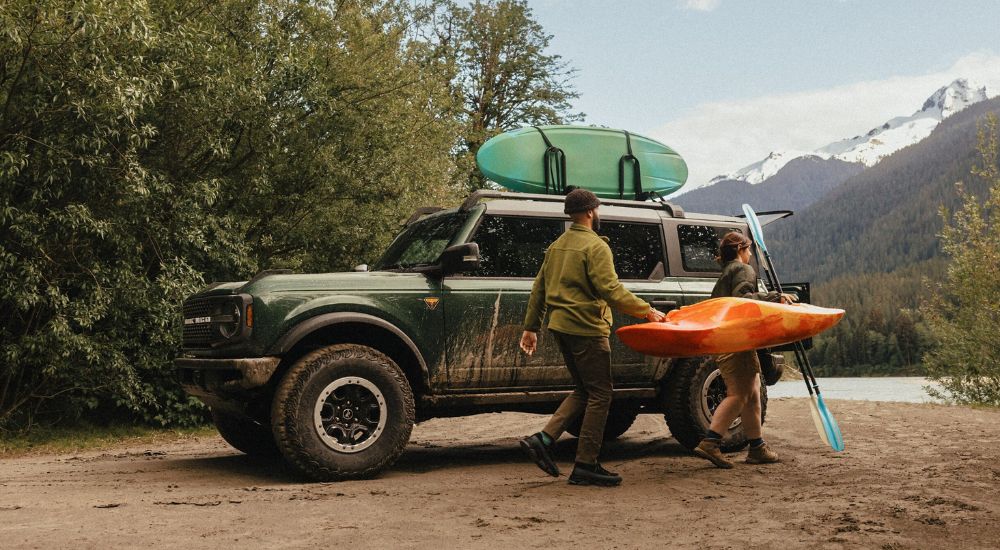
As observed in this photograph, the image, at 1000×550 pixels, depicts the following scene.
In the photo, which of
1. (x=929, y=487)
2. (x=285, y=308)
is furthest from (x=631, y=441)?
(x=285, y=308)

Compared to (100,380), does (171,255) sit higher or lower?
higher

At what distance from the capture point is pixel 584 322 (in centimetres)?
603

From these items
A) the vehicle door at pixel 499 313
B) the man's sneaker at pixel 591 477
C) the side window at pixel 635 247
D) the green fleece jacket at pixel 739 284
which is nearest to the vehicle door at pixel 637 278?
the side window at pixel 635 247

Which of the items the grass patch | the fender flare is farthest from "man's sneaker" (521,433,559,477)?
the grass patch

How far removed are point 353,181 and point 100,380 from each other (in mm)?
4633

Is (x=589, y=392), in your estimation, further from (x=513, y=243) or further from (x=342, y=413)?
(x=342, y=413)

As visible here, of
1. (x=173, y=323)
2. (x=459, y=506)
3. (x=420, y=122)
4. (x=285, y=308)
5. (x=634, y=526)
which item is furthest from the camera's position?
(x=420, y=122)

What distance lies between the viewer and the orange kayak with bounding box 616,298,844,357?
21.1 feet

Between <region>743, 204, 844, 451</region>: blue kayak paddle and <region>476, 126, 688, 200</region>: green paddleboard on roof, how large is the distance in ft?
3.27

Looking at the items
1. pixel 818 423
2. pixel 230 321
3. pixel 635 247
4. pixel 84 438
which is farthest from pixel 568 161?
pixel 84 438

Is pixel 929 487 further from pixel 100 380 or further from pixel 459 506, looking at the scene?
pixel 100 380

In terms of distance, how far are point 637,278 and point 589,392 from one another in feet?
5.85

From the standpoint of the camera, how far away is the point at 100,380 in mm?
11125

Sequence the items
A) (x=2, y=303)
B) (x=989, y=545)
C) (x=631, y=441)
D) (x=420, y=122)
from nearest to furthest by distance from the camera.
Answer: (x=989, y=545) < (x=631, y=441) < (x=2, y=303) < (x=420, y=122)
